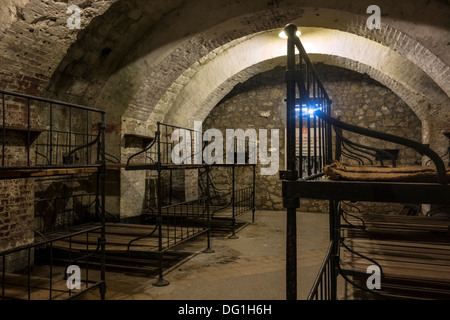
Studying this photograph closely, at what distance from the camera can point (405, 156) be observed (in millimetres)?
6699

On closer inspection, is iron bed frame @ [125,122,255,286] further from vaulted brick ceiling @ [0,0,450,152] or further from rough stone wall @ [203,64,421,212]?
rough stone wall @ [203,64,421,212]

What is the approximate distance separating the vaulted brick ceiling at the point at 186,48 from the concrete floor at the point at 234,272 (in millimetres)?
2589

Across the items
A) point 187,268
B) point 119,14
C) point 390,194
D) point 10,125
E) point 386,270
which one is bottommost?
point 187,268

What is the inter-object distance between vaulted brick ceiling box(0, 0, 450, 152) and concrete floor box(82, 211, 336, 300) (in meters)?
2.59

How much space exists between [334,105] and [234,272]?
17.0 feet

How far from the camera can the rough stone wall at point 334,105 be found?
6789 millimetres

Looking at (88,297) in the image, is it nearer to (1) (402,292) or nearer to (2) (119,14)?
(1) (402,292)

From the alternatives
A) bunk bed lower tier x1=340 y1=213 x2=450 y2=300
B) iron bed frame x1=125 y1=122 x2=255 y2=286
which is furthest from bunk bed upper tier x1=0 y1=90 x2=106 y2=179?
bunk bed lower tier x1=340 y1=213 x2=450 y2=300

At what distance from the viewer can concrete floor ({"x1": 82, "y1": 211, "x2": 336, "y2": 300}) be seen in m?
3.00

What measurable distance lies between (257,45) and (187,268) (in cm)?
465

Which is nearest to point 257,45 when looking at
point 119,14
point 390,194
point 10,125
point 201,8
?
point 201,8

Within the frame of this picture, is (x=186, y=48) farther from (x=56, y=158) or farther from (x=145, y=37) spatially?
(x=56, y=158)

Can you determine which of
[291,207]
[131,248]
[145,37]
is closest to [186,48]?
[145,37]

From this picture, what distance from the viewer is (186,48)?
16.1 ft
